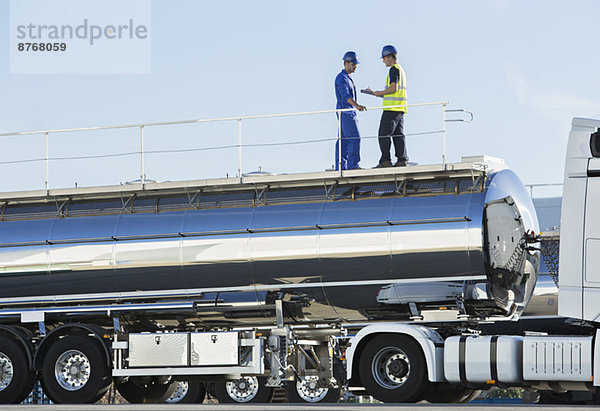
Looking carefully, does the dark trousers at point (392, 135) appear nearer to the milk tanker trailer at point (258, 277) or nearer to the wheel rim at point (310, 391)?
the milk tanker trailer at point (258, 277)

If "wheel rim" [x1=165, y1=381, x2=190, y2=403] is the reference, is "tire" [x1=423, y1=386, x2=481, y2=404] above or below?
above

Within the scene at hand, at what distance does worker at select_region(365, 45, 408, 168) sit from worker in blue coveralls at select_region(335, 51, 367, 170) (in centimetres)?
42

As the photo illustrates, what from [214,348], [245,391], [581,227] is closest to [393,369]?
[214,348]

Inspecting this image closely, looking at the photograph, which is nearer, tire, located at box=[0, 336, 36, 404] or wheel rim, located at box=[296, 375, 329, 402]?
tire, located at box=[0, 336, 36, 404]

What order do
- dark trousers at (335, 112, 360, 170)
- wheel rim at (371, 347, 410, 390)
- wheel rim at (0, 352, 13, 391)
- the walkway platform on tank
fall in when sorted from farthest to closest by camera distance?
wheel rim at (0, 352, 13, 391)
dark trousers at (335, 112, 360, 170)
the walkway platform on tank
wheel rim at (371, 347, 410, 390)

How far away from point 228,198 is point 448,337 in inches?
182

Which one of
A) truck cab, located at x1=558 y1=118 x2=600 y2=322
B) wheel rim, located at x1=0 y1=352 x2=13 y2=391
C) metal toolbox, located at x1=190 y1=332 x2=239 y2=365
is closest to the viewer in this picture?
truck cab, located at x1=558 y1=118 x2=600 y2=322

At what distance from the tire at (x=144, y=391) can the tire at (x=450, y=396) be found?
5.26m

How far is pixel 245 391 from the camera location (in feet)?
67.2

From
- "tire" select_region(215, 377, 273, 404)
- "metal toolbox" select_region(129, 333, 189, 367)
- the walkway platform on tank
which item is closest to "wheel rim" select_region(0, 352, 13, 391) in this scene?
"metal toolbox" select_region(129, 333, 189, 367)

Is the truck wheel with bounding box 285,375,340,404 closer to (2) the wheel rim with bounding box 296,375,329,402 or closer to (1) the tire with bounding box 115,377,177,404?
(2) the wheel rim with bounding box 296,375,329,402

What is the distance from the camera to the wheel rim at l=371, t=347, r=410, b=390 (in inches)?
676

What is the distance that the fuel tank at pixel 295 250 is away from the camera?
680 inches

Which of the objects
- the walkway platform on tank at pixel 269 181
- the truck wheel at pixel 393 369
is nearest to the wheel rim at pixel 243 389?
the truck wheel at pixel 393 369
